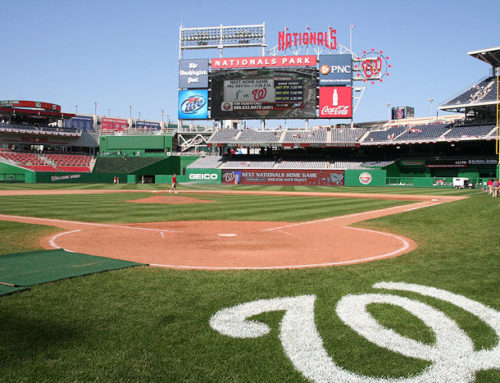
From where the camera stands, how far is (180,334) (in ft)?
11.9

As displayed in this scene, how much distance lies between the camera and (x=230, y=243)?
29.4 ft

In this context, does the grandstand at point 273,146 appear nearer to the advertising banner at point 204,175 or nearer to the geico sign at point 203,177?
the advertising banner at point 204,175

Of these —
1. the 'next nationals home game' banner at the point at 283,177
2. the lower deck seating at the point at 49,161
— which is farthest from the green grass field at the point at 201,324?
the lower deck seating at the point at 49,161

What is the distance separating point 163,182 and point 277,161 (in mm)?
15715

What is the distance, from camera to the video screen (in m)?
49.9

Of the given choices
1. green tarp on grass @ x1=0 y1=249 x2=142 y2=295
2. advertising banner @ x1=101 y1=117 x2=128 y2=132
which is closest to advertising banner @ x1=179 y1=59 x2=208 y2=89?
advertising banner @ x1=101 y1=117 x2=128 y2=132

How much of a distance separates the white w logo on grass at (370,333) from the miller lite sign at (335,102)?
47.0 m

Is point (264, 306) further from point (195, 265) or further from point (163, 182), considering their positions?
point (163, 182)

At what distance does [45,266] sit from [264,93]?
154 feet

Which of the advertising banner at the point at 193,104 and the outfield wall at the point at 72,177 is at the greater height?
the advertising banner at the point at 193,104

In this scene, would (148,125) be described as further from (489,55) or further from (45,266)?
(45,266)

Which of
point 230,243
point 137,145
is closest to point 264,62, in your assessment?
point 137,145

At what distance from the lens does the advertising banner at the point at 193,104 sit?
172 feet

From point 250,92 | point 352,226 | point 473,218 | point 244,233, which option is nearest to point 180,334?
point 244,233
